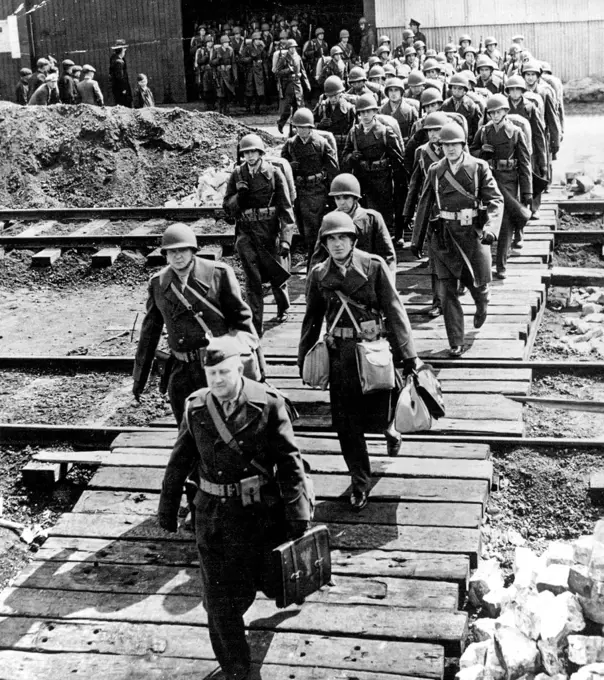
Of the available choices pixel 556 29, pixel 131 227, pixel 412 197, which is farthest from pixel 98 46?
pixel 412 197

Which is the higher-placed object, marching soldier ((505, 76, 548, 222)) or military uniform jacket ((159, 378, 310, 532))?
marching soldier ((505, 76, 548, 222))

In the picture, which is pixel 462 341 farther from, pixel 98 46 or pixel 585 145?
pixel 98 46

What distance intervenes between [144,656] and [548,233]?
9.41m

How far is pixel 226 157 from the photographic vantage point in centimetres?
1762

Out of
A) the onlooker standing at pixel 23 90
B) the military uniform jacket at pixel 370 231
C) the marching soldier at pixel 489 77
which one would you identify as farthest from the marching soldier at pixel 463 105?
the onlooker standing at pixel 23 90

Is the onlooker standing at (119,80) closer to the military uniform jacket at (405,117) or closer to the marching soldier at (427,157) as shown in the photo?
the military uniform jacket at (405,117)

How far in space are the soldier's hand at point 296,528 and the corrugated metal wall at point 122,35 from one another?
25.7 meters

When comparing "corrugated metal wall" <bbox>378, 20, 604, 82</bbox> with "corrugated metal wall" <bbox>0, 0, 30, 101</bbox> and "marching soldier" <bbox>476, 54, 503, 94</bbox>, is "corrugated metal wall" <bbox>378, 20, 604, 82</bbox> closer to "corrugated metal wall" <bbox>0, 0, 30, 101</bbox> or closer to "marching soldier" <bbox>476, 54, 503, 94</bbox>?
"corrugated metal wall" <bbox>0, 0, 30, 101</bbox>

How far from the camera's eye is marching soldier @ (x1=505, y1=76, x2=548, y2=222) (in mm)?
13531

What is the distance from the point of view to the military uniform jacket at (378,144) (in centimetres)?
1243

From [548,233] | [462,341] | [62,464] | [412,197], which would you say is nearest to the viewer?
[62,464]

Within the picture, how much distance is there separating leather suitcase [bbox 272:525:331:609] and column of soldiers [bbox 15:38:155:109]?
1787 centimetres

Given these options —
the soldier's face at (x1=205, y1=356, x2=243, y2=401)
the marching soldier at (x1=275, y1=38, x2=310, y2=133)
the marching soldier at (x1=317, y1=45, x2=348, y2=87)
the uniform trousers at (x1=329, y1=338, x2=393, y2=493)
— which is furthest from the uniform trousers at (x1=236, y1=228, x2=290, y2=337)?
the marching soldier at (x1=275, y1=38, x2=310, y2=133)

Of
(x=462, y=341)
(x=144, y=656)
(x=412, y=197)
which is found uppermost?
(x=412, y=197)
